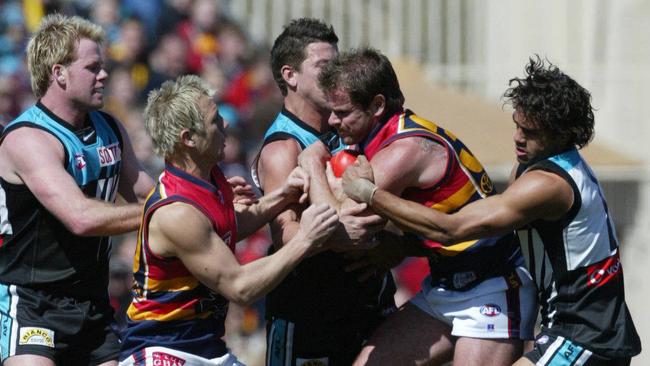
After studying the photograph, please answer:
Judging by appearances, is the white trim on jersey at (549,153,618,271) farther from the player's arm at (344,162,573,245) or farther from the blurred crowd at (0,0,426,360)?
the blurred crowd at (0,0,426,360)

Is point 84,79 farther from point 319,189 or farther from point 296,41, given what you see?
point 319,189

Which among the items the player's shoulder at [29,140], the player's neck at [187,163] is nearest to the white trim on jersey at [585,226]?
the player's neck at [187,163]

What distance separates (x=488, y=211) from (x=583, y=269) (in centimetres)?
57

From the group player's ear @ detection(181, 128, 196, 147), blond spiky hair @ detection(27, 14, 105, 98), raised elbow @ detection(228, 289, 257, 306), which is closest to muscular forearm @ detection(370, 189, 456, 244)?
raised elbow @ detection(228, 289, 257, 306)

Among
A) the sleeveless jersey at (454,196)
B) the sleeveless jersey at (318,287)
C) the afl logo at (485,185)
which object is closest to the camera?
the sleeveless jersey at (454,196)

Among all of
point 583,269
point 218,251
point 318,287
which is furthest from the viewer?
point 318,287

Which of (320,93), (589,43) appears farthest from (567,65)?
(320,93)

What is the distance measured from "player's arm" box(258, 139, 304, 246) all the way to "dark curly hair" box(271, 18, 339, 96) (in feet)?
1.52

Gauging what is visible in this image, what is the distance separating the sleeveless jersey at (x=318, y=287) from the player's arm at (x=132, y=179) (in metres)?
0.75

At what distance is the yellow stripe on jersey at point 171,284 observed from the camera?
595 cm

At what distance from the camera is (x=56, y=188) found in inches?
249

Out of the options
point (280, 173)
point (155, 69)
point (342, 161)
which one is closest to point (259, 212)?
point (280, 173)

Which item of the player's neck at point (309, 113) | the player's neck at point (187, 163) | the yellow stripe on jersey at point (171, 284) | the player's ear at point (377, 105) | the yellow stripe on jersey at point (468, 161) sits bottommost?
the yellow stripe on jersey at point (171, 284)

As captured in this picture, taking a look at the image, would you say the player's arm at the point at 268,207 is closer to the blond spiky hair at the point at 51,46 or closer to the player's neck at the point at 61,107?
the player's neck at the point at 61,107
